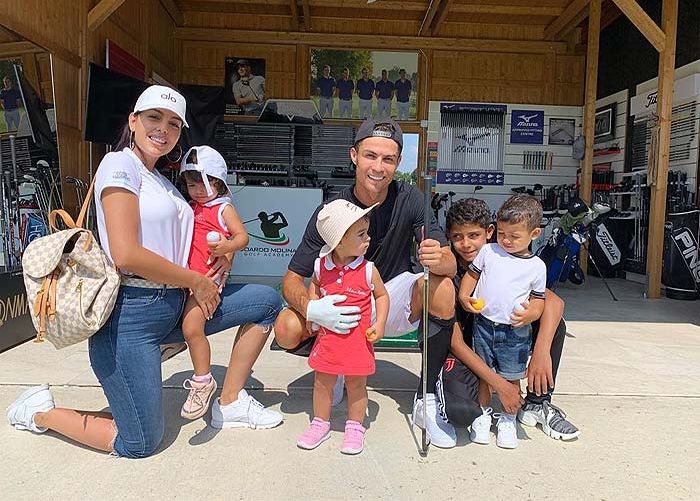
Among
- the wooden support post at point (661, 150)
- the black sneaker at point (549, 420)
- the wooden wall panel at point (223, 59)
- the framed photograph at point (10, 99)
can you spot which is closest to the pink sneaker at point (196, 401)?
the black sneaker at point (549, 420)

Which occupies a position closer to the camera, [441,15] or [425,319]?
[425,319]

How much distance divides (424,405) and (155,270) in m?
1.22

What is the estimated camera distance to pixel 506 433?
2426 millimetres

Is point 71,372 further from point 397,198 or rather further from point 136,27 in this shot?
point 136,27

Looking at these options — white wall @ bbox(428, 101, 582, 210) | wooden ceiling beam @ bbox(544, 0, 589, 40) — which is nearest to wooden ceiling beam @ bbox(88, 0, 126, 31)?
white wall @ bbox(428, 101, 582, 210)

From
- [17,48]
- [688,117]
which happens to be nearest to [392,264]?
[17,48]

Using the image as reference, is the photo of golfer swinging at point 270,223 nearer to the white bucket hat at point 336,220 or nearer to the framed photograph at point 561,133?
the white bucket hat at point 336,220

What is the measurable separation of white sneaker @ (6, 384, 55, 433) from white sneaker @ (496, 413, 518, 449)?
1.92 meters

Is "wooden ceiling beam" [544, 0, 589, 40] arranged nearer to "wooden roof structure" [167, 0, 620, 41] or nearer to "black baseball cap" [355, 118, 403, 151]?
"wooden roof structure" [167, 0, 620, 41]

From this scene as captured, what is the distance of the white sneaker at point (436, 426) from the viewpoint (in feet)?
7.88

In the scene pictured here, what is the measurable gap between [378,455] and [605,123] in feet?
28.3

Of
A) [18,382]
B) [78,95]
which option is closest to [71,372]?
[18,382]

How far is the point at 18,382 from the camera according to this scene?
309cm

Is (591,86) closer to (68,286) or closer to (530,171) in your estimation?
(530,171)
